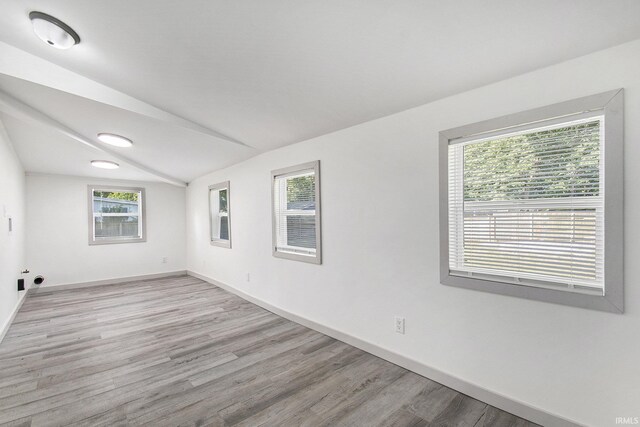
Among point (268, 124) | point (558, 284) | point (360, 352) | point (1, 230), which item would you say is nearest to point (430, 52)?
point (558, 284)

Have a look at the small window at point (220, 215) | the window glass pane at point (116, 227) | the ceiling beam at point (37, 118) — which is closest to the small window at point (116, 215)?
the window glass pane at point (116, 227)

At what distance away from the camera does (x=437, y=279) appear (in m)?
2.29

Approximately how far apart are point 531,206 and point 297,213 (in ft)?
7.89

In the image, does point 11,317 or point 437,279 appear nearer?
point 437,279

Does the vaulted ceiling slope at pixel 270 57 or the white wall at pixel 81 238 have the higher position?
the vaulted ceiling slope at pixel 270 57

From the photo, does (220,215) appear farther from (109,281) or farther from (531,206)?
(531,206)

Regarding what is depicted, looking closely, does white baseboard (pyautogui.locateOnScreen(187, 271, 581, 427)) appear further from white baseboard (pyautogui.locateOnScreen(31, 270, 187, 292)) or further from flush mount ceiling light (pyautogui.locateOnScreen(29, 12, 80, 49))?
white baseboard (pyautogui.locateOnScreen(31, 270, 187, 292))

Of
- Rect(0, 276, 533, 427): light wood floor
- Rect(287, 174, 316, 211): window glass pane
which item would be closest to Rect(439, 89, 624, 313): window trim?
Rect(0, 276, 533, 427): light wood floor

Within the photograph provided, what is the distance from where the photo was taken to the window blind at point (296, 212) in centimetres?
348

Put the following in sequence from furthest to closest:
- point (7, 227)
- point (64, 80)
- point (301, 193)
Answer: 1. point (301, 193)
2. point (7, 227)
3. point (64, 80)

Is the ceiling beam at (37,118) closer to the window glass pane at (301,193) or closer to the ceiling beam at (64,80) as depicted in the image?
the ceiling beam at (64,80)

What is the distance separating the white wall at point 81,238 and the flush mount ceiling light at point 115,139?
2.58 metres

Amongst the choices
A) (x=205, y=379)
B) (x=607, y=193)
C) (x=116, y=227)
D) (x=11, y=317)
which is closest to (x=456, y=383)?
(x=607, y=193)

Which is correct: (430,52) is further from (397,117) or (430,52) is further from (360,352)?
(360,352)
